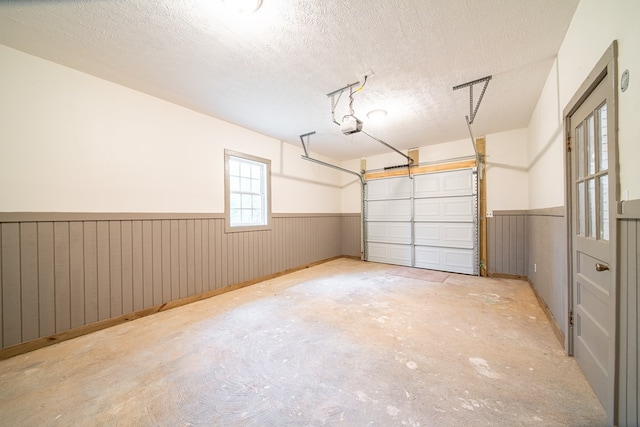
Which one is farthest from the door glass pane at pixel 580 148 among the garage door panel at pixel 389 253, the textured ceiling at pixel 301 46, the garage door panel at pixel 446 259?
the garage door panel at pixel 389 253

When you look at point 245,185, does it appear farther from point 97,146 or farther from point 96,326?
point 96,326

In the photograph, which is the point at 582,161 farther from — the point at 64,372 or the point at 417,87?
the point at 64,372

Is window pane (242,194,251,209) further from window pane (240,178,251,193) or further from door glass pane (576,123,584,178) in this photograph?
door glass pane (576,123,584,178)

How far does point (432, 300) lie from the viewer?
10.8 ft

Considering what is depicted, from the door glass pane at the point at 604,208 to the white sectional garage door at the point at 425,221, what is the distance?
3.47 m

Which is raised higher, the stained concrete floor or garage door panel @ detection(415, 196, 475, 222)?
garage door panel @ detection(415, 196, 475, 222)

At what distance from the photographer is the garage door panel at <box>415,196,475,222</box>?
189 inches

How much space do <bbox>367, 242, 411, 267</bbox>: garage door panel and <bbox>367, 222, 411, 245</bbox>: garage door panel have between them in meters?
0.13

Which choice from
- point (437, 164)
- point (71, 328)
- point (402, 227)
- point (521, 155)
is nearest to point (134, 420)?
point (71, 328)

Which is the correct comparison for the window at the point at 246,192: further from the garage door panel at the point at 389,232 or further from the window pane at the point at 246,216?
the garage door panel at the point at 389,232

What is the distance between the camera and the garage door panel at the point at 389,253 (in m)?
5.60

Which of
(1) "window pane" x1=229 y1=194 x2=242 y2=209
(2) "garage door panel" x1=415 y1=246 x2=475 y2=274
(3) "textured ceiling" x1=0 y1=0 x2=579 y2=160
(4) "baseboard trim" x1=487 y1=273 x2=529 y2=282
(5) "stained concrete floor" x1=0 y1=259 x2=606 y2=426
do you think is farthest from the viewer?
(2) "garage door panel" x1=415 y1=246 x2=475 y2=274

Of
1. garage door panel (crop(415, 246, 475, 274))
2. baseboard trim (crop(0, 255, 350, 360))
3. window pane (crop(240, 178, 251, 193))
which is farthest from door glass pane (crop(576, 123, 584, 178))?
baseboard trim (crop(0, 255, 350, 360))

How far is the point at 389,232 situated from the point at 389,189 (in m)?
1.08
